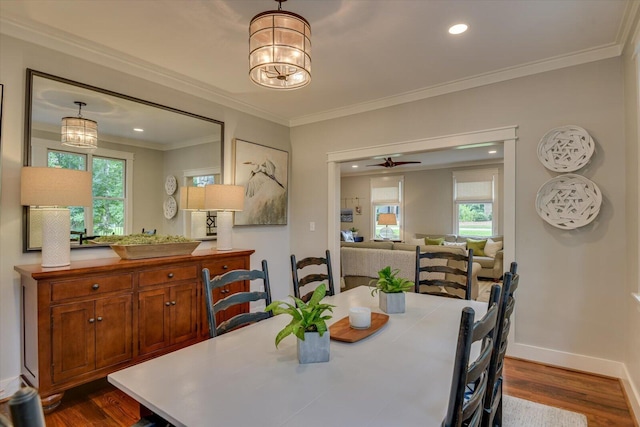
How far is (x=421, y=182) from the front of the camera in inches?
344

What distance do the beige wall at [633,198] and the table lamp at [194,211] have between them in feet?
11.9

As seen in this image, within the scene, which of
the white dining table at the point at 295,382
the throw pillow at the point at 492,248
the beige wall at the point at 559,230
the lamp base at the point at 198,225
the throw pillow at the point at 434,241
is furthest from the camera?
the throw pillow at the point at 434,241

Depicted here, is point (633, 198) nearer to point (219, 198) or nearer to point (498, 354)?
point (498, 354)

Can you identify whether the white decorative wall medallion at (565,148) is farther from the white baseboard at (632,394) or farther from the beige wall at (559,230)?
the white baseboard at (632,394)

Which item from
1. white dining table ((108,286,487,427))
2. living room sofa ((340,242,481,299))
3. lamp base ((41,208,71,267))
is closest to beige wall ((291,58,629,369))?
living room sofa ((340,242,481,299))

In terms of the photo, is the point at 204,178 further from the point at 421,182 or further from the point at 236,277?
the point at 421,182

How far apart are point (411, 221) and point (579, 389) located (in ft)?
21.1

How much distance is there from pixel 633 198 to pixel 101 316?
153 inches

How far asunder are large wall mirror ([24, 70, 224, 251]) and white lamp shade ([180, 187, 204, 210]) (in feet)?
0.19

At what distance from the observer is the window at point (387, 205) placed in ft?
29.8

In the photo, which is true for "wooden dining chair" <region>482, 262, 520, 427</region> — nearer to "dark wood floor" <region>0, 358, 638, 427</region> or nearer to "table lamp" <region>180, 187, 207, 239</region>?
"dark wood floor" <region>0, 358, 638, 427</region>

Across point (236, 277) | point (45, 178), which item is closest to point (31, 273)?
point (45, 178)

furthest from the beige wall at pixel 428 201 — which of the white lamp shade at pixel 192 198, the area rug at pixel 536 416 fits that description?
the white lamp shade at pixel 192 198

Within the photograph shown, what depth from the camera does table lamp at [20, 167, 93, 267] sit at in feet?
7.43
